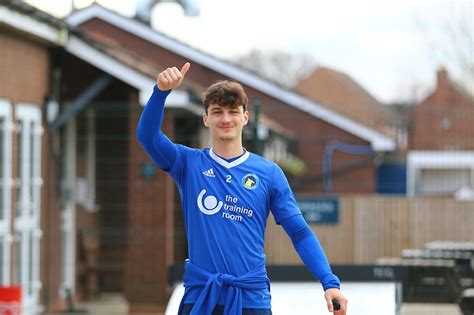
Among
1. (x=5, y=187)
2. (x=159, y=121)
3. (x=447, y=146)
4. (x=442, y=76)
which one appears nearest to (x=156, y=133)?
(x=159, y=121)

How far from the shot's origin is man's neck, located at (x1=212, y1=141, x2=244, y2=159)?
5840 mm

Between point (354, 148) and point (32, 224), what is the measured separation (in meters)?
8.85

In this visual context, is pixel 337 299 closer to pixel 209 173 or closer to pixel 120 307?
pixel 209 173

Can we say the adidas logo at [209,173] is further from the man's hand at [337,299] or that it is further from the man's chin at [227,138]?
the man's hand at [337,299]

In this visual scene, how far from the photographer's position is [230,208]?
18.9ft

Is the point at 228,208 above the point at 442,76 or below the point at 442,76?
below

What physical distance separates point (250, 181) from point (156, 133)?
483 millimetres

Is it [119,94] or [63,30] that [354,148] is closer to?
[119,94]

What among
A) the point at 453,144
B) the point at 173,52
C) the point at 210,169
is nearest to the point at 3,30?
the point at 453,144

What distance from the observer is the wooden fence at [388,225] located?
15.2 meters

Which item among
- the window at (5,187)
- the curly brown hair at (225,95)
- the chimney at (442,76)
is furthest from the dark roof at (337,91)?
the curly brown hair at (225,95)

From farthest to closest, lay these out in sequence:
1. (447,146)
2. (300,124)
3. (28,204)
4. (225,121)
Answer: (300,124) < (447,146) < (28,204) < (225,121)

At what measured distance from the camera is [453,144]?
16656 mm

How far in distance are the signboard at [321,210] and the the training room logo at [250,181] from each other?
9.15m
